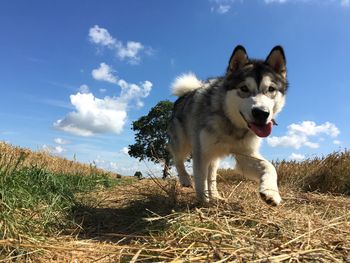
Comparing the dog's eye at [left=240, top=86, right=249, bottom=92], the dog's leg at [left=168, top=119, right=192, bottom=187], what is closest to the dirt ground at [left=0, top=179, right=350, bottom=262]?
the dog's eye at [left=240, top=86, right=249, bottom=92]

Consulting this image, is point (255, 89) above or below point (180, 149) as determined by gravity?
above

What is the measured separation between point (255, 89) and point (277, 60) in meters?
0.86

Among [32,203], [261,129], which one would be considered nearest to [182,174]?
[261,129]

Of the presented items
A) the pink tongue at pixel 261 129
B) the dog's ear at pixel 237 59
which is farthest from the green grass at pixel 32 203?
the dog's ear at pixel 237 59

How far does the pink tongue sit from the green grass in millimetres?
2279

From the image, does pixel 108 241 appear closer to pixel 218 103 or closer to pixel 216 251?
pixel 216 251

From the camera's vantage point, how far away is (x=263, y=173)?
4.85 metres

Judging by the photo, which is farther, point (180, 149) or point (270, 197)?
point (180, 149)

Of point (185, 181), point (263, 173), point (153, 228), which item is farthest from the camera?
point (185, 181)

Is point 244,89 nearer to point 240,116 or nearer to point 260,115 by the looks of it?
point 240,116

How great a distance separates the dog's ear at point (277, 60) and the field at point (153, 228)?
1708 mm

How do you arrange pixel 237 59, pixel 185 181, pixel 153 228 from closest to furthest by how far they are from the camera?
1. pixel 153 228
2. pixel 237 59
3. pixel 185 181

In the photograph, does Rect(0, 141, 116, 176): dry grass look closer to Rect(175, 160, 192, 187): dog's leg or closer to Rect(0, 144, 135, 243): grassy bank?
Rect(0, 144, 135, 243): grassy bank

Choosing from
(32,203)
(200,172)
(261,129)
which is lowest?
(32,203)
